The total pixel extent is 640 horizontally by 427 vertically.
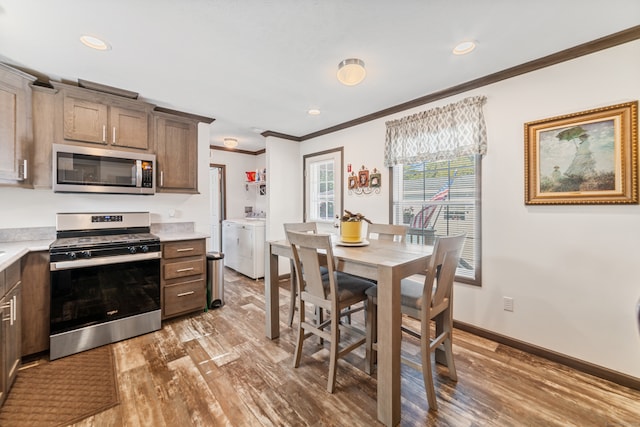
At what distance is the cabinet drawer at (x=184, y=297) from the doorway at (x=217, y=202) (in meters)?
2.42

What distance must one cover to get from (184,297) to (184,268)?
0.33 metres

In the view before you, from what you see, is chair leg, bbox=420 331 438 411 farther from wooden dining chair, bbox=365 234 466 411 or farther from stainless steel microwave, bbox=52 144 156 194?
stainless steel microwave, bbox=52 144 156 194

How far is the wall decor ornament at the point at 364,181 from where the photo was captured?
3434 mm

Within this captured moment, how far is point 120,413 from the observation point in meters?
1.60

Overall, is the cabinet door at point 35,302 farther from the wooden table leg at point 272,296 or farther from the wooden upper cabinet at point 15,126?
the wooden table leg at point 272,296

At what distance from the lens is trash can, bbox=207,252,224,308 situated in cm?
319

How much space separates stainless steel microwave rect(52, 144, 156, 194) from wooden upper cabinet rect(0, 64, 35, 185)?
0.19 meters

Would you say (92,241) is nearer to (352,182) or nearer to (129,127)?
(129,127)

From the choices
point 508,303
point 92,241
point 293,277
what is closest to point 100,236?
point 92,241

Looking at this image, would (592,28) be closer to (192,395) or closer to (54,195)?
(192,395)

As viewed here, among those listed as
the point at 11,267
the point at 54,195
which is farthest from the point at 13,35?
the point at 11,267

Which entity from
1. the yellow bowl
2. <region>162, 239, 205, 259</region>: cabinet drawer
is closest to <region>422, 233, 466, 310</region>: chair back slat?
the yellow bowl

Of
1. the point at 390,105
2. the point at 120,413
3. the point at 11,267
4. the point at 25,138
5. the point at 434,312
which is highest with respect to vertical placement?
the point at 390,105

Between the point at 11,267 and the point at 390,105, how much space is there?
369 cm
